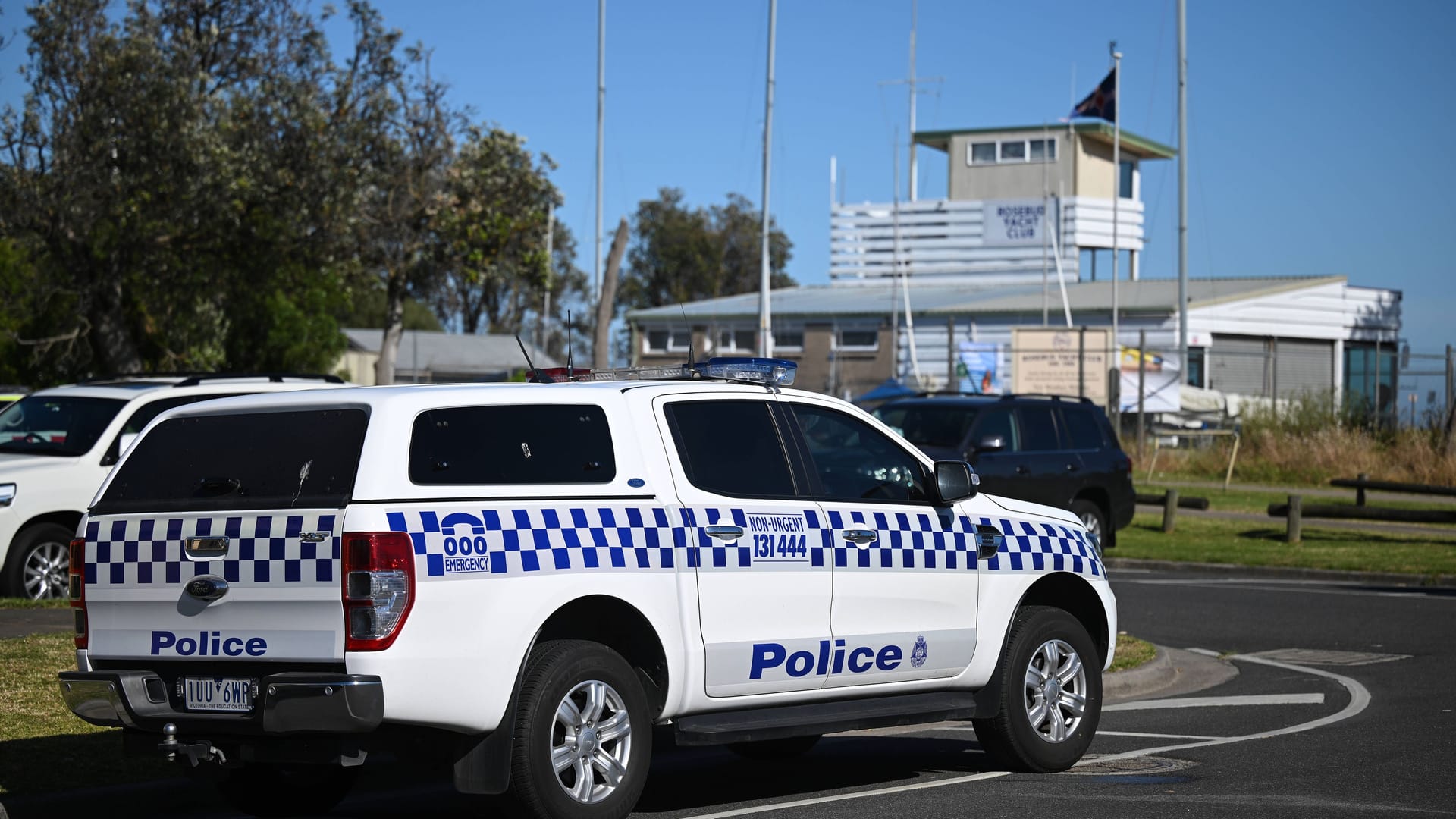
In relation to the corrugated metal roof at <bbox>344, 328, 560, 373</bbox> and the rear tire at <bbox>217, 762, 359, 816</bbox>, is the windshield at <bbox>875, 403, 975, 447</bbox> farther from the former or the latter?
the corrugated metal roof at <bbox>344, 328, 560, 373</bbox>

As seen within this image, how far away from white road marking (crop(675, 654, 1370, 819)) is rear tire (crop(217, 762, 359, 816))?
1705 mm

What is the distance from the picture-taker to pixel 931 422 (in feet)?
65.4

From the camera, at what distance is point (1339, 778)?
8.27 meters

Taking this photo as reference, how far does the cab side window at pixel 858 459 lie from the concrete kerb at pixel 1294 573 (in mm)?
12671

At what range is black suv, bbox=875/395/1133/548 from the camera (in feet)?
64.5

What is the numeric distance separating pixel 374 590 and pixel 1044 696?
396 centimetres

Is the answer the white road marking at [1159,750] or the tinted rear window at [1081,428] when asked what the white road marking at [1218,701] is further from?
the tinted rear window at [1081,428]

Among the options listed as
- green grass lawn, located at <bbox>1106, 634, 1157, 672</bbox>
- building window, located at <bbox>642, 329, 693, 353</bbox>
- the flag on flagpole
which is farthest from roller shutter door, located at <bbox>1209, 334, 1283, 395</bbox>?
green grass lawn, located at <bbox>1106, 634, 1157, 672</bbox>

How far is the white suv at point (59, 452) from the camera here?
46.2 ft

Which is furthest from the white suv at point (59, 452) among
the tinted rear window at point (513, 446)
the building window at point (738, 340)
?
the building window at point (738, 340)

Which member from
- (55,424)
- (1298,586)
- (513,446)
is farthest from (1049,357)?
(513,446)

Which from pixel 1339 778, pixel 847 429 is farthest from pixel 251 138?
pixel 1339 778

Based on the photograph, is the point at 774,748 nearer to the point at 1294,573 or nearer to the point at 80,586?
the point at 80,586

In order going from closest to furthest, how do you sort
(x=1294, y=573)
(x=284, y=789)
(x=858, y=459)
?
(x=284, y=789), (x=858, y=459), (x=1294, y=573)
